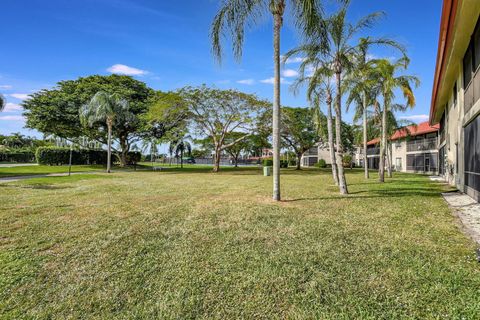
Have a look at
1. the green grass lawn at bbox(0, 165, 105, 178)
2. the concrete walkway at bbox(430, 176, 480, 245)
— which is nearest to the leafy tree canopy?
the green grass lawn at bbox(0, 165, 105, 178)

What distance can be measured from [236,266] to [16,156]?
56472 mm

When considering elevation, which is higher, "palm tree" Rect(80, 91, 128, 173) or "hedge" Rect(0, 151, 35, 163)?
"palm tree" Rect(80, 91, 128, 173)

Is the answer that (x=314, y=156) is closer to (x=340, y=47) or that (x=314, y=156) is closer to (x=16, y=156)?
(x=340, y=47)

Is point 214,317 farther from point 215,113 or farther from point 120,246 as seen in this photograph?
point 215,113

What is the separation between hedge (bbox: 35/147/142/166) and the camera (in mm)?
31031

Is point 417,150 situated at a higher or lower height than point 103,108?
lower

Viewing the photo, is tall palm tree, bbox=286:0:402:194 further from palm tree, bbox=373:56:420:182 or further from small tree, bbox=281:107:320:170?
small tree, bbox=281:107:320:170

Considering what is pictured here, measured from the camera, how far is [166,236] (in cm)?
548

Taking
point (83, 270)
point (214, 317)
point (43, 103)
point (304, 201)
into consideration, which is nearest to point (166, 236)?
point (83, 270)

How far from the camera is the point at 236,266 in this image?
13.6 feet

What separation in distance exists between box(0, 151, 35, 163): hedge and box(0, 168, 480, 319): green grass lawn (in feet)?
163

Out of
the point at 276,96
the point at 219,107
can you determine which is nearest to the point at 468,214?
the point at 276,96

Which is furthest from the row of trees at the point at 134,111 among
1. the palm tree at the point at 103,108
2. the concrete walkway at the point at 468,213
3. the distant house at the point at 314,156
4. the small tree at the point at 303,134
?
the distant house at the point at 314,156

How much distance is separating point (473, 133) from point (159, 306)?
11.0 meters
